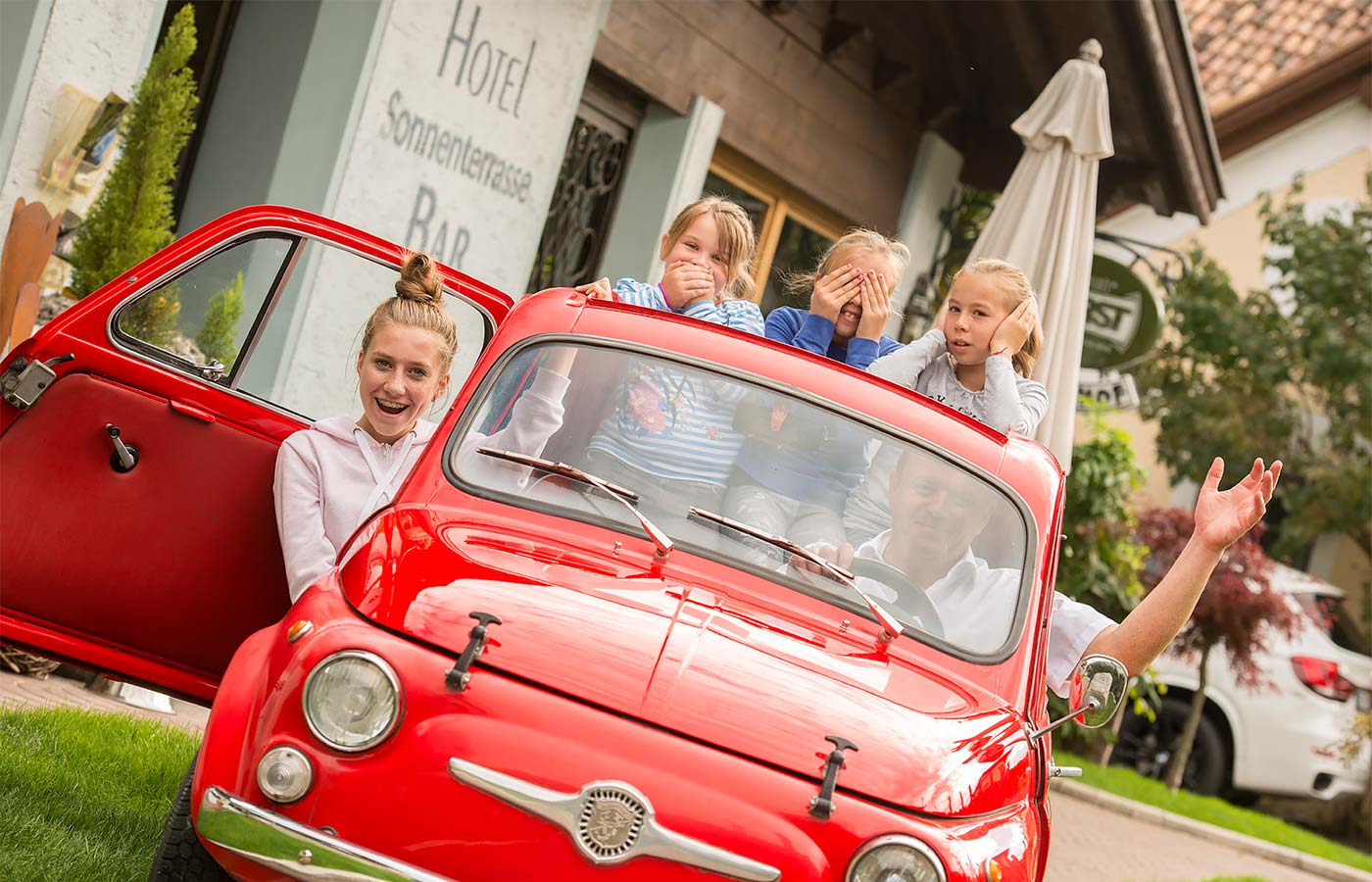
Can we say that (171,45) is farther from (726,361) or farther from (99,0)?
(726,361)

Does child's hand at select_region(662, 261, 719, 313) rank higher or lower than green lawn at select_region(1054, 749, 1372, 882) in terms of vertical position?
higher

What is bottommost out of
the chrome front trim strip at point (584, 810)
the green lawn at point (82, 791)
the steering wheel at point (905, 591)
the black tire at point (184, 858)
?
the green lawn at point (82, 791)

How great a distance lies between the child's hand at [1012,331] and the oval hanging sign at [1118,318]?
299 inches

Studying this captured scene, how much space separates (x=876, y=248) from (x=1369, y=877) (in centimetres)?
841

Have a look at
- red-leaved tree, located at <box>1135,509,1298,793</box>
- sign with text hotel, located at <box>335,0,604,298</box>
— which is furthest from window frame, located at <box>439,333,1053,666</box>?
red-leaved tree, located at <box>1135,509,1298,793</box>

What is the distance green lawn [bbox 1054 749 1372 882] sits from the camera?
1180cm

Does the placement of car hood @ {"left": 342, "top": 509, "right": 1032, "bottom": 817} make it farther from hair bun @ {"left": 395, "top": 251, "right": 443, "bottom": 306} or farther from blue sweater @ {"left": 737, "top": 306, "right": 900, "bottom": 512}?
hair bun @ {"left": 395, "top": 251, "right": 443, "bottom": 306}

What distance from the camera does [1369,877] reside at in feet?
36.2

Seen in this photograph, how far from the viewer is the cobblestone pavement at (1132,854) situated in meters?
8.58

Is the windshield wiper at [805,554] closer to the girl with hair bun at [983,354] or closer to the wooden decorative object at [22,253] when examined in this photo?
the girl with hair bun at [983,354]

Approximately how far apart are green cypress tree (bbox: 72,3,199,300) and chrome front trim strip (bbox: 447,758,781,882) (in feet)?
13.6

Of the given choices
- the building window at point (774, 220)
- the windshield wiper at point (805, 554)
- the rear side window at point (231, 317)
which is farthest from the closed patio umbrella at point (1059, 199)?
the windshield wiper at point (805, 554)

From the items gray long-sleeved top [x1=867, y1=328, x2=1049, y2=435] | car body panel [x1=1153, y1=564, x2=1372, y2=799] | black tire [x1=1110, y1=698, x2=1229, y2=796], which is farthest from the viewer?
black tire [x1=1110, y1=698, x2=1229, y2=796]

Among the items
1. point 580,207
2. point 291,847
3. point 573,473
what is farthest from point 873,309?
point 580,207
